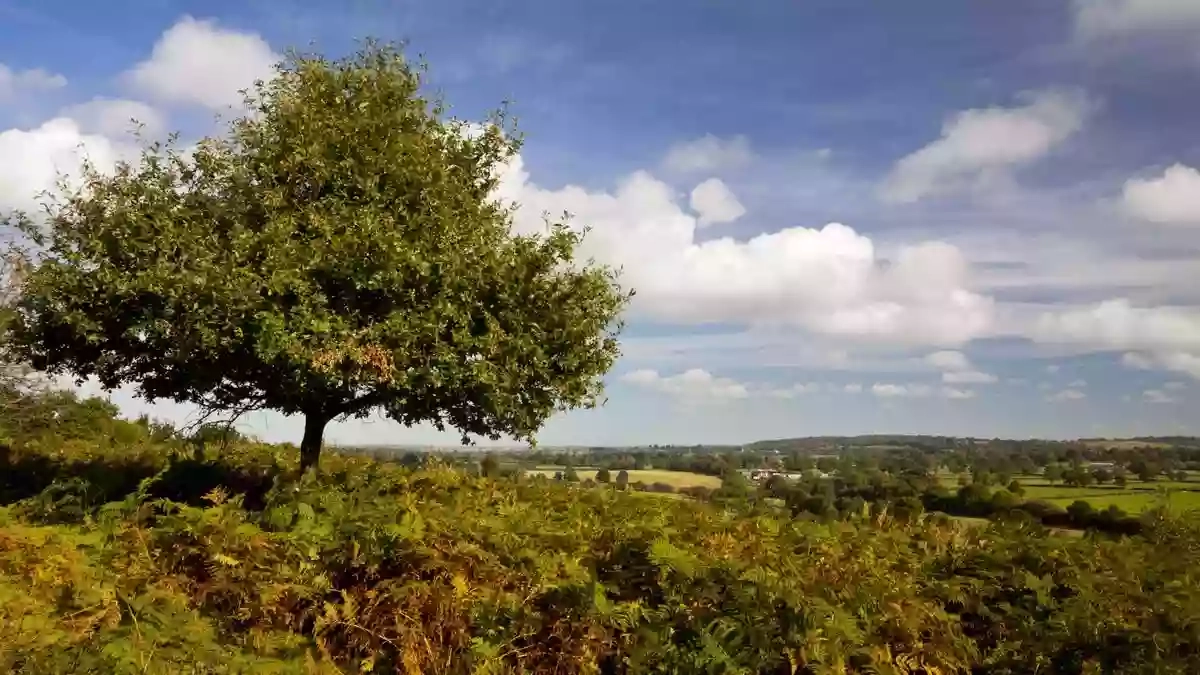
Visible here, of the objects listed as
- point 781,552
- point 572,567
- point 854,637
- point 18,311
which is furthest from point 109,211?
point 854,637

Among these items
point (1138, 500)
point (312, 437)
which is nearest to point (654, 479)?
point (312, 437)

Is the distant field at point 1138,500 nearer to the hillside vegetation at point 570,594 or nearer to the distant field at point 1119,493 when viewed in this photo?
the distant field at point 1119,493

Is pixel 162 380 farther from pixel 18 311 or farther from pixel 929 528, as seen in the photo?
pixel 929 528

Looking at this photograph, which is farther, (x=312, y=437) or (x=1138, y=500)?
(x=312, y=437)

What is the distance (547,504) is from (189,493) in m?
6.84

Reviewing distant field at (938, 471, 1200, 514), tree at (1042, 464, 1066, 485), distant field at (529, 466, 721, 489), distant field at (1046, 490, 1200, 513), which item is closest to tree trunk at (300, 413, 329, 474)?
distant field at (529, 466, 721, 489)

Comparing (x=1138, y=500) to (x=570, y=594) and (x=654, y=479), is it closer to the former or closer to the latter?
(x=570, y=594)

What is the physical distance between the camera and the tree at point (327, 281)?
1281cm

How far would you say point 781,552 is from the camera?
29.8 feet

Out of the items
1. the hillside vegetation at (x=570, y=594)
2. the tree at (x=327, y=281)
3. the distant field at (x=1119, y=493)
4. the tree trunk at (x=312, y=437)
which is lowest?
the hillside vegetation at (x=570, y=594)

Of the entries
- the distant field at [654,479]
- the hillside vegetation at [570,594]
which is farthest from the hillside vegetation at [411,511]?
the distant field at [654,479]

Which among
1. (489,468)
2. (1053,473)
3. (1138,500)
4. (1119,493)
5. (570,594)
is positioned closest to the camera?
(570,594)

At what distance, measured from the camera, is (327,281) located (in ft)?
44.1

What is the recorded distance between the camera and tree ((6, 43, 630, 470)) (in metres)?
12.8
